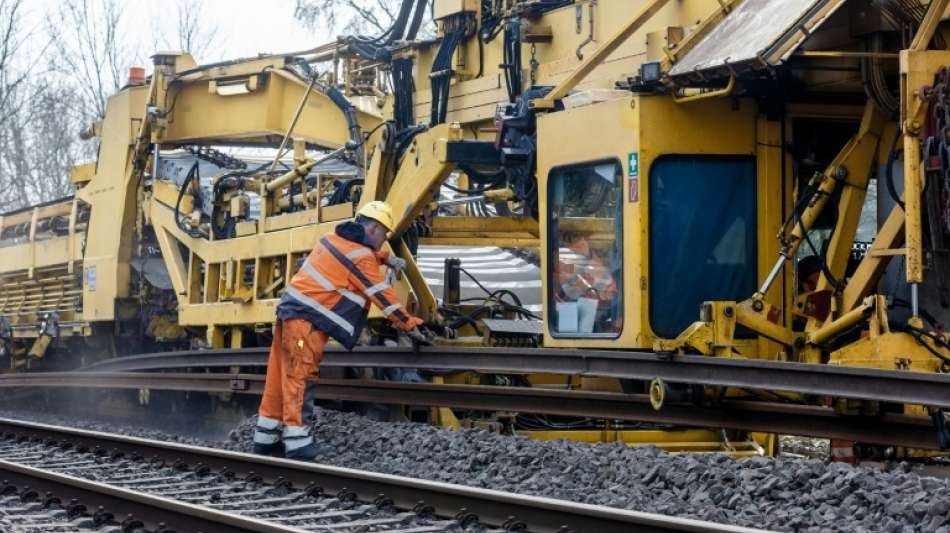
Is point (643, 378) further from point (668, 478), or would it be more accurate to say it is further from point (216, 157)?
point (216, 157)

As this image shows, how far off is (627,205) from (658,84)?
0.72 m

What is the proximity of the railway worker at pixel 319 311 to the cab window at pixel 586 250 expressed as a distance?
0.97 meters

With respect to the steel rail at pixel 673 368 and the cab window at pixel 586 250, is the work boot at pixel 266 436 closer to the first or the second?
the steel rail at pixel 673 368

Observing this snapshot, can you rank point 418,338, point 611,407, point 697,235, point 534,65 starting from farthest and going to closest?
point 534,65 < point 418,338 < point 611,407 < point 697,235

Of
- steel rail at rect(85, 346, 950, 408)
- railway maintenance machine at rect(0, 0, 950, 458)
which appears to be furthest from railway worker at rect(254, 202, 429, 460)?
railway maintenance machine at rect(0, 0, 950, 458)

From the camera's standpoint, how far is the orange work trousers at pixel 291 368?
30.6 ft

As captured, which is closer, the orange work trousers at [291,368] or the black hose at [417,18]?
the orange work trousers at [291,368]

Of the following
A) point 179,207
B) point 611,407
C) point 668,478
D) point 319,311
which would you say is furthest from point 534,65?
point 179,207

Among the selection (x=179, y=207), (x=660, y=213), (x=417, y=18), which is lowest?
(x=660, y=213)

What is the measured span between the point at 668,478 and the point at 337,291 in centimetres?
293

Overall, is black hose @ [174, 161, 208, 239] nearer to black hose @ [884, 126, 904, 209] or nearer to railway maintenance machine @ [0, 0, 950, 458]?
railway maintenance machine @ [0, 0, 950, 458]

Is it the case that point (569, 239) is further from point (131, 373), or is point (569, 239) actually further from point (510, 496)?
point (131, 373)

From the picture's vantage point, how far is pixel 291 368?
9367 mm

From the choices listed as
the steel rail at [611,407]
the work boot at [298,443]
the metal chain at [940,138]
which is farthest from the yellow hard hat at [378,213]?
the metal chain at [940,138]
